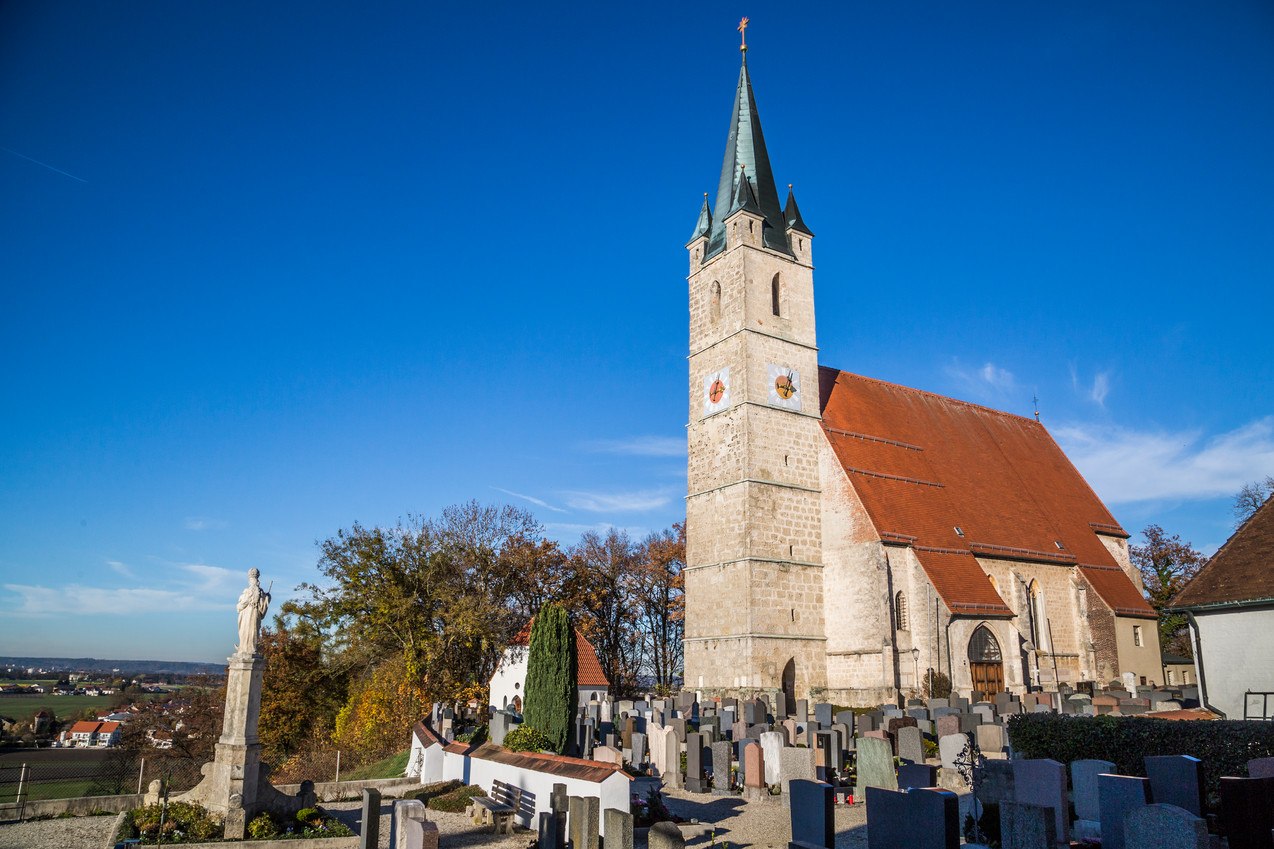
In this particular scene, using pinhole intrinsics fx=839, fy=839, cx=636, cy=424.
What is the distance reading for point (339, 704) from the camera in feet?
91.2

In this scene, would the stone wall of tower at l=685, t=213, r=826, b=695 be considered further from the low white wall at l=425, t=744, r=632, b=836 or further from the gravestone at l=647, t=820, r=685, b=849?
the gravestone at l=647, t=820, r=685, b=849

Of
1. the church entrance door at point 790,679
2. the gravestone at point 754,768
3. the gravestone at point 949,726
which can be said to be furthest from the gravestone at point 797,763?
the church entrance door at point 790,679

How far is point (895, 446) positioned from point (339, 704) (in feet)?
68.3

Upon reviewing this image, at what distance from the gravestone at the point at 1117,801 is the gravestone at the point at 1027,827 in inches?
59.2

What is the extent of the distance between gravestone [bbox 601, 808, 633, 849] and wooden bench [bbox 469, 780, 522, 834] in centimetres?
428

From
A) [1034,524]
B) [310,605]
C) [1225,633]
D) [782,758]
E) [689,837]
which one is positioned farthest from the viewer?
[1034,524]

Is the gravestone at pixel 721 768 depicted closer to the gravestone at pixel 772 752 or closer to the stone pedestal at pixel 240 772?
the gravestone at pixel 772 752

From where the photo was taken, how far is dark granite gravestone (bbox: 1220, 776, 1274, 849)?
20.5 feet

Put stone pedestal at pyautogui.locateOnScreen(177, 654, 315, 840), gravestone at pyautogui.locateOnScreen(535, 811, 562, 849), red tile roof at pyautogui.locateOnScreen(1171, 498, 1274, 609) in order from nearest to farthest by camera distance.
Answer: gravestone at pyautogui.locateOnScreen(535, 811, 562, 849)
stone pedestal at pyautogui.locateOnScreen(177, 654, 315, 840)
red tile roof at pyautogui.locateOnScreen(1171, 498, 1274, 609)

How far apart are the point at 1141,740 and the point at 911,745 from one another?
13.0ft

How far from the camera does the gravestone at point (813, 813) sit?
780 cm

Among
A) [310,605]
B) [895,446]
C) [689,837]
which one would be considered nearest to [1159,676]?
[895,446]

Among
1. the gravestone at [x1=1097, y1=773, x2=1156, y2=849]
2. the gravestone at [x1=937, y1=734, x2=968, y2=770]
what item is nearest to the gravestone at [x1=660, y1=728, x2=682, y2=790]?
the gravestone at [x1=937, y1=734, x2=968, y2=770]

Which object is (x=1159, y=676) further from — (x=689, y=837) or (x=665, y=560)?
(x=689, y=837)
